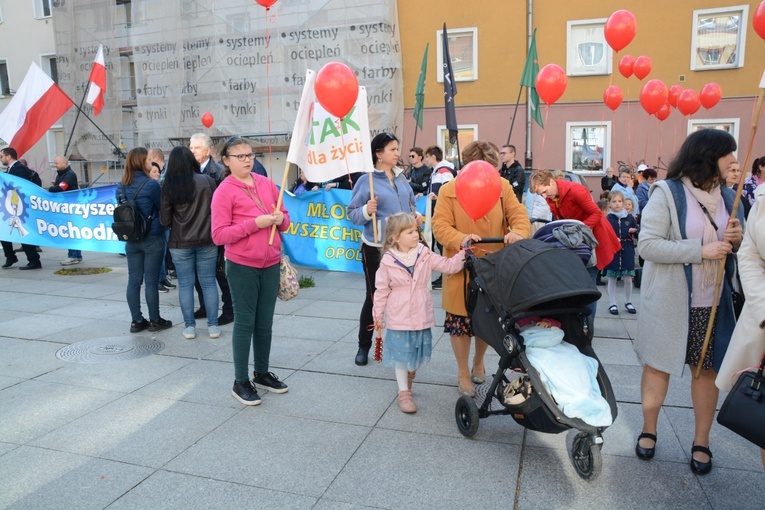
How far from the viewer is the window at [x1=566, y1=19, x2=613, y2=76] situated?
17.9 metres

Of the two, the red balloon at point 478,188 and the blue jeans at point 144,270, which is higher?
the red balloon at point 478,188

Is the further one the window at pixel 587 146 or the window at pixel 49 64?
the window at pixel 49 64

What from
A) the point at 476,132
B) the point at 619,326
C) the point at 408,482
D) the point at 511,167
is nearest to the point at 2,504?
the point at 408,482

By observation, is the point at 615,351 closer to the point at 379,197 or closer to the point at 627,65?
the point at 379,197

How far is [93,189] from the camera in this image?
9.15 meters

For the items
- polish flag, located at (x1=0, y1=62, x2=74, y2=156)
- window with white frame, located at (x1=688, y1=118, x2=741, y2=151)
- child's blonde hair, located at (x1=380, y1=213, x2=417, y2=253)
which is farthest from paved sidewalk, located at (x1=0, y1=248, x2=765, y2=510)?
window with white frame, located at (x1=688, y1=118, x2=741, y2=151)

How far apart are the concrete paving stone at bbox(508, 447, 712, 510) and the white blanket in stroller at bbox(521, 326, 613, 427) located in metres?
0.45

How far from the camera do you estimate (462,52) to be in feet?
62.7

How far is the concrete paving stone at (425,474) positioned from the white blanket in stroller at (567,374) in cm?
62

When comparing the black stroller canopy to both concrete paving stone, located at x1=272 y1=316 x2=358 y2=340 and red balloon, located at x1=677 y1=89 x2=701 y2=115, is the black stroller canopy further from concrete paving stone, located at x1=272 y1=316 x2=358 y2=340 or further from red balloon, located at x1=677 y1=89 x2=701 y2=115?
red balloon, located at x1=677 y1=89 x2=701 y2=115

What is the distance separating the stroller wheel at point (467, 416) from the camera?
12.0ft

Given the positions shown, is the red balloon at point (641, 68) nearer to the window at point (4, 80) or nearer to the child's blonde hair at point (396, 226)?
the child's blonde hair at point (396, 226)

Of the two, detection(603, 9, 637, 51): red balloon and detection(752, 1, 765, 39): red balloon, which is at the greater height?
detection(603, 9, 637, 51): red balloon

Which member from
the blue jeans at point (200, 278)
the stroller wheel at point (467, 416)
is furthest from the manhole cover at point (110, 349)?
the stroller wheel at point (467, 416)
